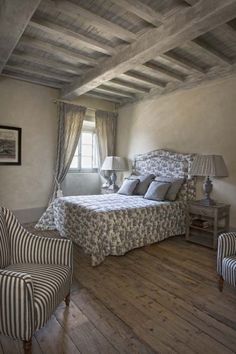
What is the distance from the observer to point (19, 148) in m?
4.57

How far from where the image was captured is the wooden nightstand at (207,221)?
11.4 feet

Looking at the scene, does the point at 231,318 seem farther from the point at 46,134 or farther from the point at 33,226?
the point at 46,134

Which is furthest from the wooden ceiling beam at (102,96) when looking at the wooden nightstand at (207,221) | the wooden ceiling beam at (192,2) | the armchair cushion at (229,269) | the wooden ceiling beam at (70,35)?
the armchair cushion at (229,269)

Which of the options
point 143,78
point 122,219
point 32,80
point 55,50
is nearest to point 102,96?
point 143,78

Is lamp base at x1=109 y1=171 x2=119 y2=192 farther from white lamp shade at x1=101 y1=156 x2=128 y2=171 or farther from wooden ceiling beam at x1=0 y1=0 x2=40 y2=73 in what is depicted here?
wooden ceiling beam at x1=0 y1=0 x2=40 y2=73

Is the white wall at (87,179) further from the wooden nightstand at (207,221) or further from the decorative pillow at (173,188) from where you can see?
the wooden nightstand at (207,221)

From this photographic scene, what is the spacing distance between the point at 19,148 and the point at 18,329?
3681 millimetres

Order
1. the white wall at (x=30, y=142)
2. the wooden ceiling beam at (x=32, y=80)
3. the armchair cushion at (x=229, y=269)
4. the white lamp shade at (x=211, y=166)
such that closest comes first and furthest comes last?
the armchair cushion at (x=229, y=269) → the white lamp shade at (x=211, y=166) → the wooden ceiling beam at (x=32, y=80) → the white wall at (x=30, y=142)

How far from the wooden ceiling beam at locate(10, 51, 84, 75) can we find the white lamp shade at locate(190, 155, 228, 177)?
2530 millimetres

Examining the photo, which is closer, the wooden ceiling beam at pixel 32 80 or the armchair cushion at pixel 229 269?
the armchair cushion at pixel 229 269

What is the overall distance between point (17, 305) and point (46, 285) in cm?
23

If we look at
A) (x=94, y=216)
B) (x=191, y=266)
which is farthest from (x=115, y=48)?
(x=191, y=266)

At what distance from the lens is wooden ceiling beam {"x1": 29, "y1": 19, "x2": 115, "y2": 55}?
8.51 ft

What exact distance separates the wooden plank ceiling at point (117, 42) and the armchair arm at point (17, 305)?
7.09 feet
